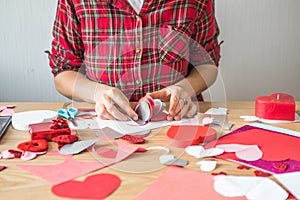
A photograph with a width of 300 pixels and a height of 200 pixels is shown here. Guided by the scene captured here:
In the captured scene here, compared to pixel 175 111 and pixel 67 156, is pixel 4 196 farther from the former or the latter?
pixel 175 111

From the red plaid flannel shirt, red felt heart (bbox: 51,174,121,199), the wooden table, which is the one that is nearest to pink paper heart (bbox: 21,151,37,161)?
the wooden table

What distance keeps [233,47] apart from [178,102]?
64cm

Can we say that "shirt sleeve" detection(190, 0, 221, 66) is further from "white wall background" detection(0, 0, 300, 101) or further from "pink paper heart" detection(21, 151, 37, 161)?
"pink paper heart" detection(21, 151, 37, 161)

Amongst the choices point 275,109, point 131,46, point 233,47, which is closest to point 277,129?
point 275,109

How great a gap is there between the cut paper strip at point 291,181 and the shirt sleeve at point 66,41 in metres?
0.63

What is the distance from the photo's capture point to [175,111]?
31.7 inches

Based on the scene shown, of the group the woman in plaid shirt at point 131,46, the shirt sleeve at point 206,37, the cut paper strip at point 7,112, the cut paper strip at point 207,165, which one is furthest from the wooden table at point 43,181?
the shirt sleeve at point 206,37

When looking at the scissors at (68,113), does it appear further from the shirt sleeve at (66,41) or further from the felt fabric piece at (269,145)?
the felt fabric piece at (269,145)

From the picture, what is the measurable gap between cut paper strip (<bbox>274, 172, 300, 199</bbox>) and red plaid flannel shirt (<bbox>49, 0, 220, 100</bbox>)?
477mm

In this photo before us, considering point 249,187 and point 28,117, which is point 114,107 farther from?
point 249,187

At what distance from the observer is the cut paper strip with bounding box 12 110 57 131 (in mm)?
751

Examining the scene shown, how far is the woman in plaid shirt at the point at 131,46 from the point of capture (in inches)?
36.8

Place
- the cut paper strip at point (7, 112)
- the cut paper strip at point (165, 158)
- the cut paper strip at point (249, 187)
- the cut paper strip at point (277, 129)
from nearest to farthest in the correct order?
the cut paper strip at point (249, 187) < the cut paper strip at point (165, 158) < the cut paper strip at point (277, 129) < the cut paper strip at point (7, 112)

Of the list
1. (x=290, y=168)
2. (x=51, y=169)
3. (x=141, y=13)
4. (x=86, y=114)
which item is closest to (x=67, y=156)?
(x=51, y=169)
